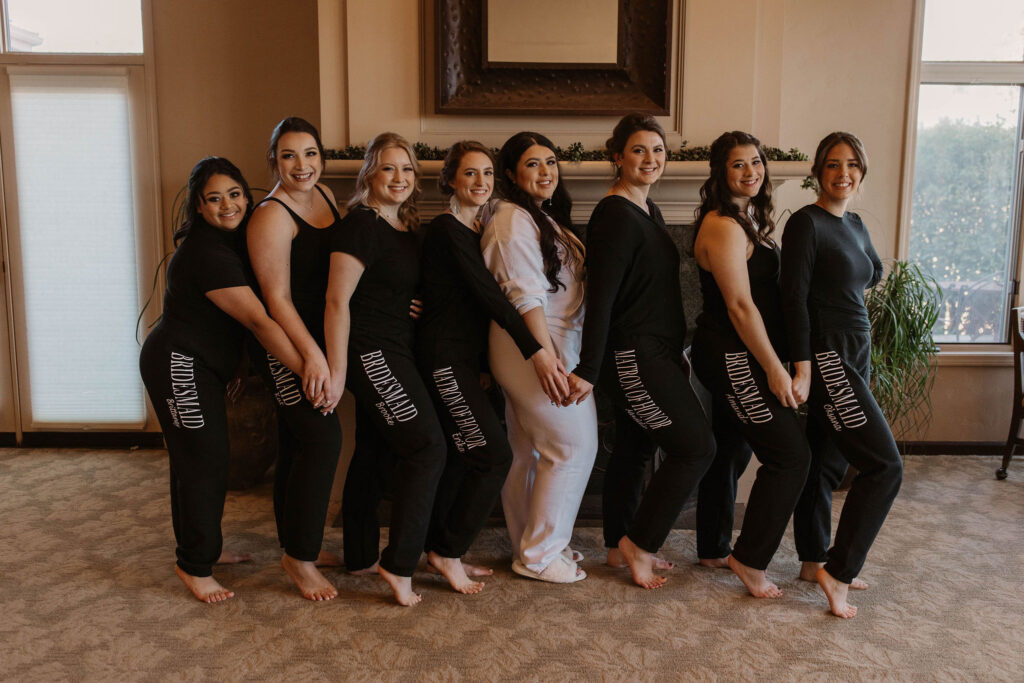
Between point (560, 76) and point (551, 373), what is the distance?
1539mm

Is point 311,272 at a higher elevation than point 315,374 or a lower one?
higher

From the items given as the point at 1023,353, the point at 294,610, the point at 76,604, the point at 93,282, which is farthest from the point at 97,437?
the point at 1023,353

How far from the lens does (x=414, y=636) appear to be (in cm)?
228

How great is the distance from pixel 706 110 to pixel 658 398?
4.93 feet

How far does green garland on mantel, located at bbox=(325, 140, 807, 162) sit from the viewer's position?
3.22 metres

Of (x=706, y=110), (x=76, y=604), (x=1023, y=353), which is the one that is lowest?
(x=76, y=604)

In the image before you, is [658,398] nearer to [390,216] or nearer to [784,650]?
[784,650]

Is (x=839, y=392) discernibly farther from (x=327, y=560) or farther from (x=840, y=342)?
(x=327, y=560)

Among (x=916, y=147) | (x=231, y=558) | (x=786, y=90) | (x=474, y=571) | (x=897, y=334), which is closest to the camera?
(x=474, y=571)

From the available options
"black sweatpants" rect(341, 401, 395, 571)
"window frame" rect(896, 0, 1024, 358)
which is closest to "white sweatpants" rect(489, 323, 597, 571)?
"black sweatpants" rect(341, 401, 395, 571)

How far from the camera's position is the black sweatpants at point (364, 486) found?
2.60 meters

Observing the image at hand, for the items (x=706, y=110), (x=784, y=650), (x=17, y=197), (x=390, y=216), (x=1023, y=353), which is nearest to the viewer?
(x=784, y=650)

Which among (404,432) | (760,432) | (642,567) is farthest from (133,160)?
(760,432)

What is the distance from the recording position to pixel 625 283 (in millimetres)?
2459
